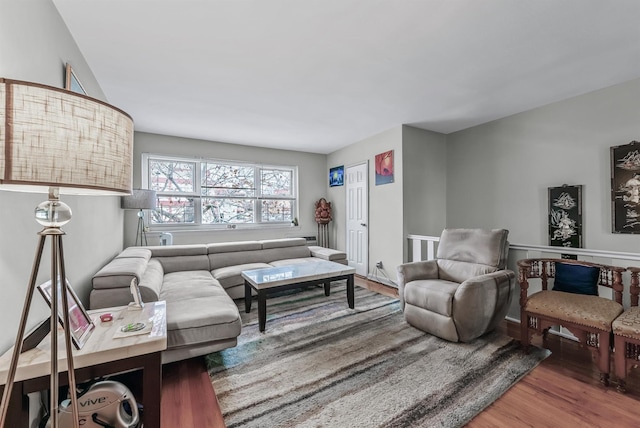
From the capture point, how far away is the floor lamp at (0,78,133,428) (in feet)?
2.10

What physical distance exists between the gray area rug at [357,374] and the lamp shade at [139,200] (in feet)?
6.85

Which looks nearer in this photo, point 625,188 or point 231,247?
point 625,188

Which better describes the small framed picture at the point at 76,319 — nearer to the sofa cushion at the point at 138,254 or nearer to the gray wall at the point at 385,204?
the sofa cushion at the point at 138,254

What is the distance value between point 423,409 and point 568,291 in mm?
1796

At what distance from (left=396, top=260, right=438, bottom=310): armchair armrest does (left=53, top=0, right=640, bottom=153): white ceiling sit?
6.13 ft

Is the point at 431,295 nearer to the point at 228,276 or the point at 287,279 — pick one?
the point at 287,279

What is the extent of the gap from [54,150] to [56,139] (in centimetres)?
3

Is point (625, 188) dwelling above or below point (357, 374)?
above

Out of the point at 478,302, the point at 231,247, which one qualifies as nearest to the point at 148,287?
the point at 231,247

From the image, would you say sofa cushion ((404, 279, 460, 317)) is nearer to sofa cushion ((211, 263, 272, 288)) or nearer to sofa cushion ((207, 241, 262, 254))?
sofa cushion ((211, 263, 272, 288))

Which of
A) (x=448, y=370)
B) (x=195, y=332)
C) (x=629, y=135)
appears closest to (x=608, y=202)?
(x=629, y=135)

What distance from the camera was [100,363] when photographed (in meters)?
1.12

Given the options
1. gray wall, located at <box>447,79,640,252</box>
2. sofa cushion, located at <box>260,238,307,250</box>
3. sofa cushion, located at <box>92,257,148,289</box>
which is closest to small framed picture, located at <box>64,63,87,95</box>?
sofa cushion, located at <box>92,257,148,289</box>

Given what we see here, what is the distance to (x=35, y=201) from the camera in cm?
138
